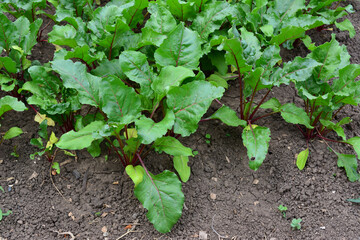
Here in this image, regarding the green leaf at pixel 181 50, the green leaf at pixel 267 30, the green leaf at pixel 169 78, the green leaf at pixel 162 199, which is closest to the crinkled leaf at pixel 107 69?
the green leaf at pixel 181 50

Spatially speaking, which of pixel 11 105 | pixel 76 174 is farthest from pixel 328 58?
pixel 11 105

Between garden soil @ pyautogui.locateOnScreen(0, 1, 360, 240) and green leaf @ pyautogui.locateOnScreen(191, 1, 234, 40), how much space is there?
0.85 metres

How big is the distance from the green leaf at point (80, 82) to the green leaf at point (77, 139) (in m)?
0.24

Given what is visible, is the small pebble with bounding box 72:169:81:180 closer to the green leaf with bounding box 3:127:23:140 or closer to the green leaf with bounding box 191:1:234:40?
the green leaf with bounding box 3:127:23:140

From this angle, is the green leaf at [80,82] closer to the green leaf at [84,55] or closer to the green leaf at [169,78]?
the green leaf at [84,55]

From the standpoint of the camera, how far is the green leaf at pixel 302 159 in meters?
2.92

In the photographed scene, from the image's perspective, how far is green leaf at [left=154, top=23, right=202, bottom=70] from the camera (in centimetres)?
274

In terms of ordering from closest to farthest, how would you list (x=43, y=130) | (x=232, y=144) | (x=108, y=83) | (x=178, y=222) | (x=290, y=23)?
(x=108, y=83) < (x=178, y=222) < (x=43, y=130) < (x=232, y=144) < (x=290, y=23)

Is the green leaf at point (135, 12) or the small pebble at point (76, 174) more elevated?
the green leaf at point (135, 12)

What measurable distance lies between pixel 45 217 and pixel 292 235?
1.82 meters

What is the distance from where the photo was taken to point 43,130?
9.07ft

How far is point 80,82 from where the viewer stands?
263 centimetres

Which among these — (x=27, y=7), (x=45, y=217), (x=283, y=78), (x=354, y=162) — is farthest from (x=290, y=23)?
(x=45, y=217)

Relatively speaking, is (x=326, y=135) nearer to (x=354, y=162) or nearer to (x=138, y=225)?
(x=354, y=162)
